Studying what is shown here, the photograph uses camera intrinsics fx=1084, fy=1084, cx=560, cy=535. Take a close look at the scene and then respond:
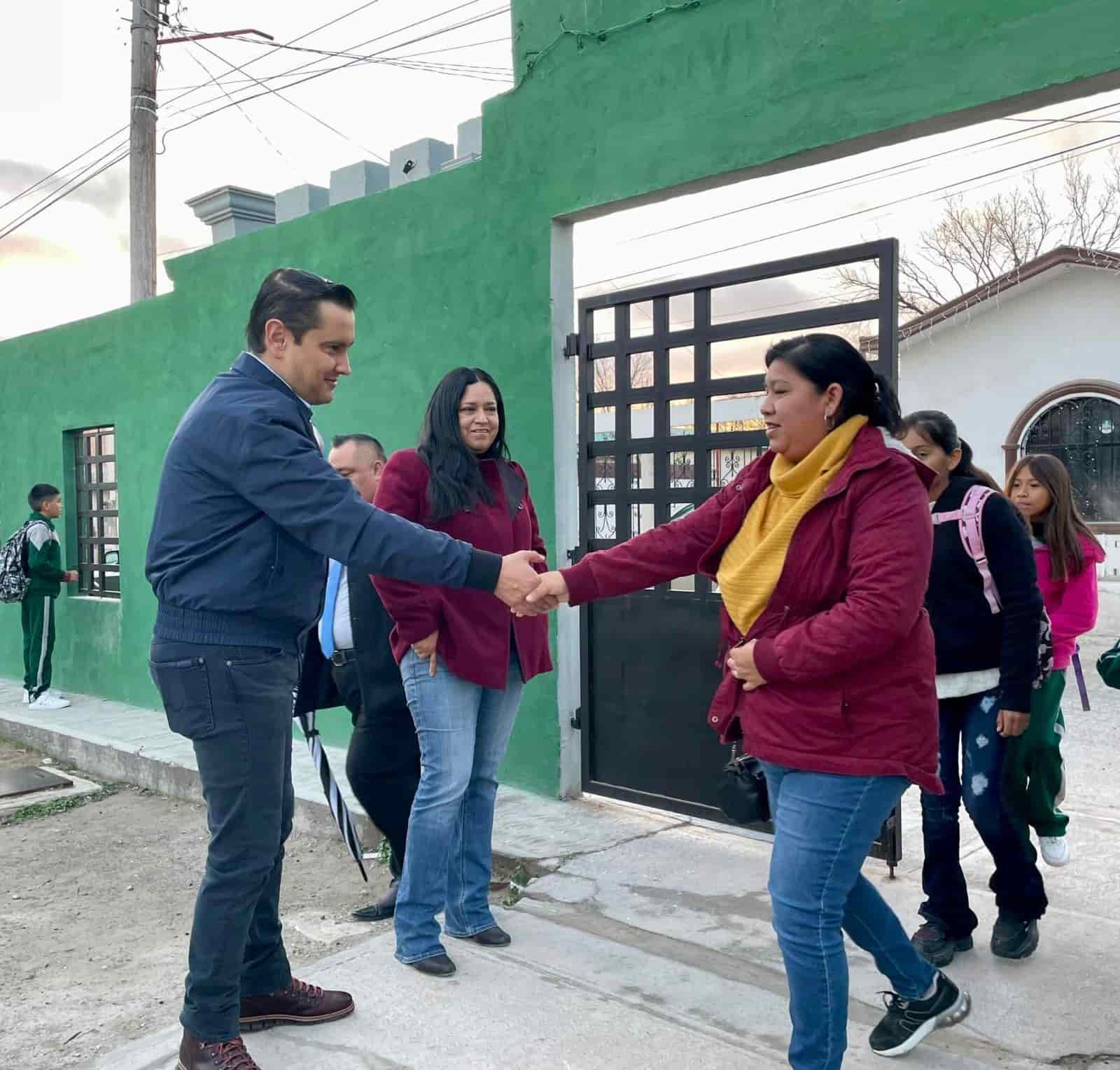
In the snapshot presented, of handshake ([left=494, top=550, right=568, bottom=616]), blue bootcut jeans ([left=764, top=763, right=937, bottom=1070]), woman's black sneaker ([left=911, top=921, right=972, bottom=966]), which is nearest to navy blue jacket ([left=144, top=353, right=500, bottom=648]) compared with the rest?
handshake ([left=494, top=550, right=568, bottom=616])

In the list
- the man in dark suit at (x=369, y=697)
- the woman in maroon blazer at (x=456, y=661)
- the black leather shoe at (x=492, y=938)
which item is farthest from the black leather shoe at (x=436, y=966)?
the man in dark suit at (x=369, y=697)

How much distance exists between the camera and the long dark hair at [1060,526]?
3.89 metres

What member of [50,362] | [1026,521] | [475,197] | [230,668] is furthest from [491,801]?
[50,362]

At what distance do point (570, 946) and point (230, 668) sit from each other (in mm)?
1679

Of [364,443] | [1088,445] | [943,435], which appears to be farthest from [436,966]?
[1088,445]

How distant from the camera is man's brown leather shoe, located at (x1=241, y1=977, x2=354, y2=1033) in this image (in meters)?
3.09

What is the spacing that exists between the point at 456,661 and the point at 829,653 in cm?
148

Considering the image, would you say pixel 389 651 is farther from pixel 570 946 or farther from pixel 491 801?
pixel 570 946

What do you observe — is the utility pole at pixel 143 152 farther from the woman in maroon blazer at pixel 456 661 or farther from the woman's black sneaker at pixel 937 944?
the woman's black sneaker at pixel 937 944

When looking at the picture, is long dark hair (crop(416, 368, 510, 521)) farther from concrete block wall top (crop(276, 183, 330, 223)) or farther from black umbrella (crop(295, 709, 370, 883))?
concrete block wall top (crop(276, 183, 330, 223))

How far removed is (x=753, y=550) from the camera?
2.60 metres

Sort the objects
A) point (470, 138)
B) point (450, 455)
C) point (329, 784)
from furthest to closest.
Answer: point (470, 138) → point (329, 784) → point (450, 455)

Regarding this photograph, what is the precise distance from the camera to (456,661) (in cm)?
350

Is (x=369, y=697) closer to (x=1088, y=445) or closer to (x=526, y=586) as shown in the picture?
(x=526, y=586)
